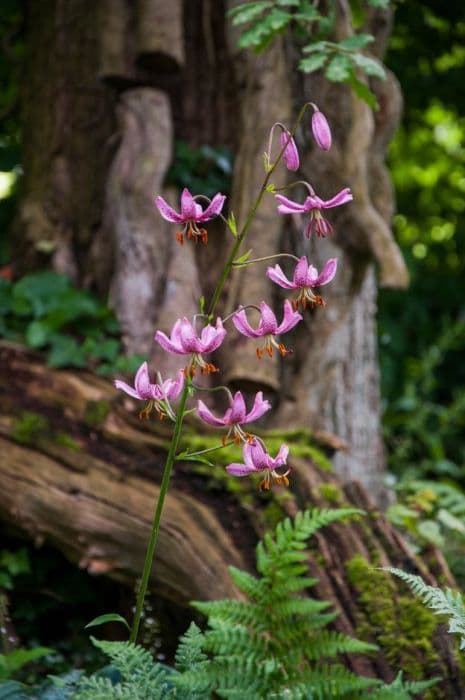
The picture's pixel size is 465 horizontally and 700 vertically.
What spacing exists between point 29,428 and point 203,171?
173cm

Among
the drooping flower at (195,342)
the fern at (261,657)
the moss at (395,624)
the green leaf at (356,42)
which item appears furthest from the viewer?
the green leaf at (356,42)

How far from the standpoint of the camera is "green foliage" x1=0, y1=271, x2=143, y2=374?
14.3 feet

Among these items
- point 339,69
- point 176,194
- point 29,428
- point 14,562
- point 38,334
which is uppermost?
point 176,194

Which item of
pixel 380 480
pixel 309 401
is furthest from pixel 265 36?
pixel 380 480

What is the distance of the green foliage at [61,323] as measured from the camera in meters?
4.36

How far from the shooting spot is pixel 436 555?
3328 mm

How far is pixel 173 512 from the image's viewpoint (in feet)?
11.8

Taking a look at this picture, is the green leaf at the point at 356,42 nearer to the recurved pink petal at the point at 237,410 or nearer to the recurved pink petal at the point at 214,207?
the recurved pink petal at the point at 214,207

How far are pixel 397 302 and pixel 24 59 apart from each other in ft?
12.3

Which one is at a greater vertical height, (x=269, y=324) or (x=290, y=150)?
(x=290, y=150)

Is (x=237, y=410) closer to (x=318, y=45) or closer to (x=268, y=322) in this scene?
(x=268, y=322)

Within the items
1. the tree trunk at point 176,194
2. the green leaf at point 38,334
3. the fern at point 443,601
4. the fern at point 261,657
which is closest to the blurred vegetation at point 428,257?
the tree trunk at point 176,194

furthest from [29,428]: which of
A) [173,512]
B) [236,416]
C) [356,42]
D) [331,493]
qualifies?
[236,416]

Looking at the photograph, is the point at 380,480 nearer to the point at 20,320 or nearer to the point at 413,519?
the point at 413,519
